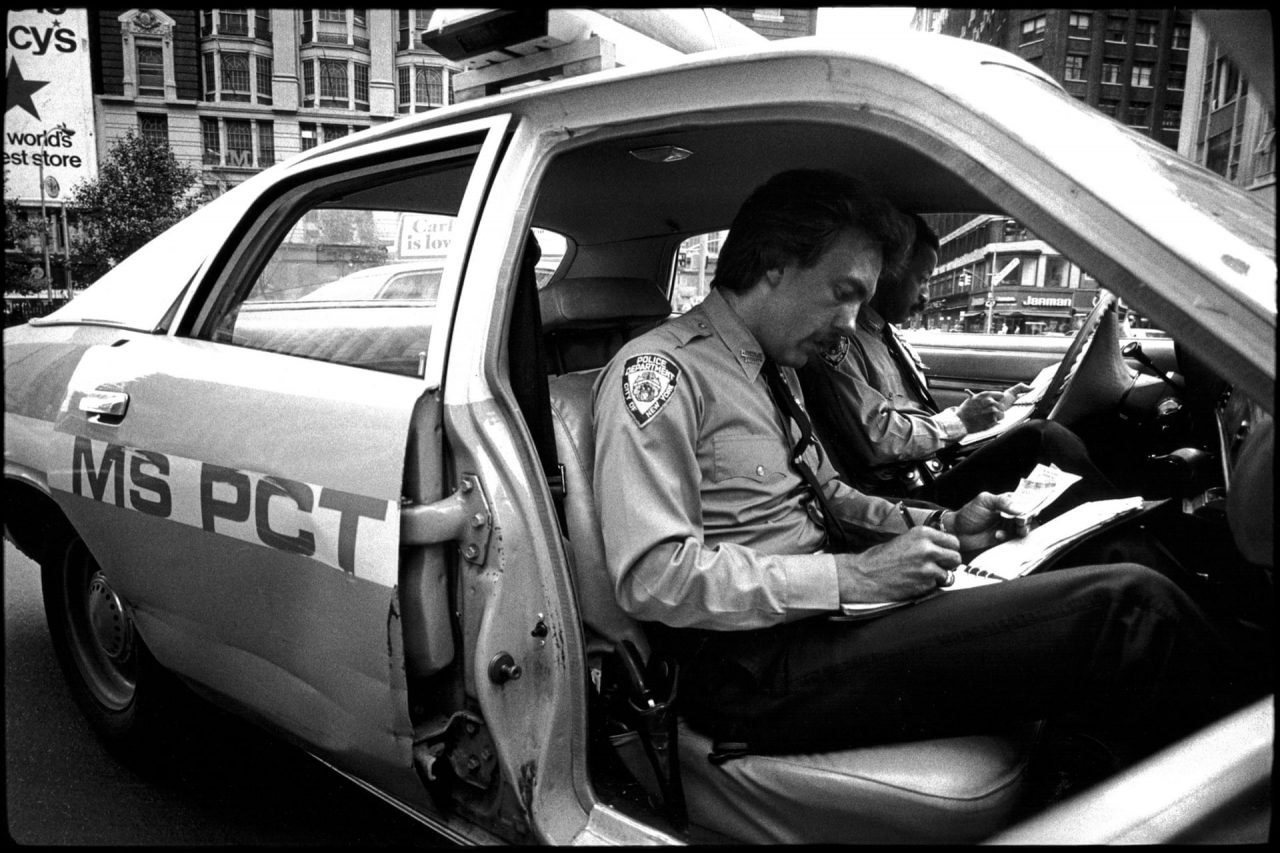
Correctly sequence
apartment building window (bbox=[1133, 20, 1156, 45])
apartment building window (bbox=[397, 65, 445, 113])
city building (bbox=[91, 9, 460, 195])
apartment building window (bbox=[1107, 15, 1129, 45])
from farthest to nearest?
apartment building window (bbox=[1107, 15, 1129, 45]) → apartment building window (bbox=[1133, 20, 1156, 45]) → apartment building window (bbox=[397, 65, 445, 113]) → city building (bbox=[91, 9, 460, 195])

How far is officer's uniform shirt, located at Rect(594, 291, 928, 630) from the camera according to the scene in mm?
1554

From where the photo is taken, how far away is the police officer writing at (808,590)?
1.47 meters

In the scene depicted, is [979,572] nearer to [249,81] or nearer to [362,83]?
[362,83]

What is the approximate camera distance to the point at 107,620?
250 cm

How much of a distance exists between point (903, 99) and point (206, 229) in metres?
1.83

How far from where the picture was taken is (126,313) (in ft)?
7.86

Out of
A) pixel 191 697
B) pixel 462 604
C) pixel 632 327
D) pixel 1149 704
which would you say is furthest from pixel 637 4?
pixel 191 697

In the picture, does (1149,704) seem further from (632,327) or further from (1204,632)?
(632,327)

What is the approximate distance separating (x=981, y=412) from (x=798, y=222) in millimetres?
2175

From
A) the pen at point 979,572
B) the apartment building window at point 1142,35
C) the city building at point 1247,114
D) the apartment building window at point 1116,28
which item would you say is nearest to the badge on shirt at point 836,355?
the pen at point 979,572

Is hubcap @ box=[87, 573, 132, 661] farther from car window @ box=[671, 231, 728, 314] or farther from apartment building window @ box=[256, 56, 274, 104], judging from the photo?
apartment building window @ box=[256, 56, 274, 104]

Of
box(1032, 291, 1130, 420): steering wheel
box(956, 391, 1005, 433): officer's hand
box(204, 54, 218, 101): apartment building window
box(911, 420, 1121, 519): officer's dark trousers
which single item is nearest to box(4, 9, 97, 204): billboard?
box(911, 420, 1121, 519): officer's dark trousers

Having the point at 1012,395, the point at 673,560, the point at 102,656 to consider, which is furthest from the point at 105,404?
the point at 1012,395

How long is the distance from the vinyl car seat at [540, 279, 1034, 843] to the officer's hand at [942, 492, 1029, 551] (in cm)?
44
